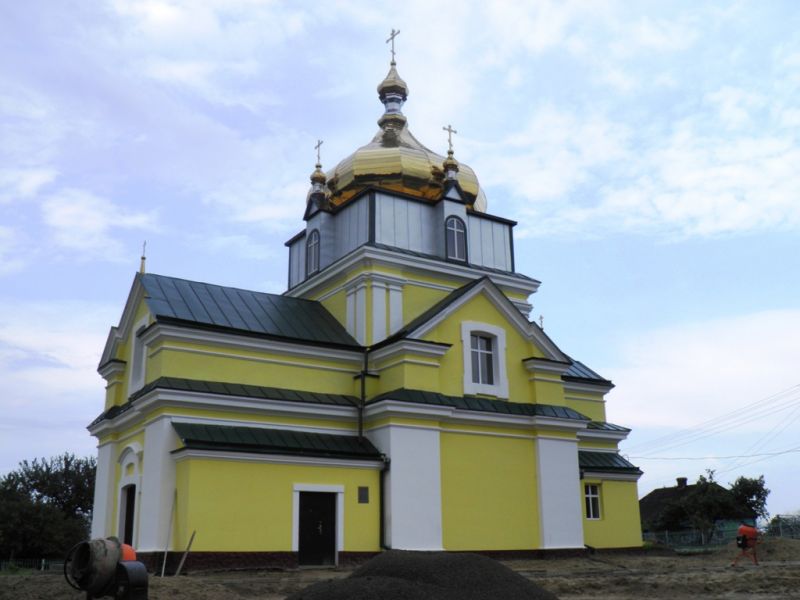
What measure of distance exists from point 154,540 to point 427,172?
1453cm

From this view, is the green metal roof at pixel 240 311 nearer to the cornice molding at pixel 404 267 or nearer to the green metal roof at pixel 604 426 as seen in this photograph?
the cornice molding at pixel 404 267

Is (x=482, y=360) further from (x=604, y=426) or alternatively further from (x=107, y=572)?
(x=107, y=572)

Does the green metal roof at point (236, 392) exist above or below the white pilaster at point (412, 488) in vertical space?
above

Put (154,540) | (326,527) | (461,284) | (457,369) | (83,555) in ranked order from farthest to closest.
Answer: (461,284) < (457,369) < (326,527) < (154,540) < (83,555)

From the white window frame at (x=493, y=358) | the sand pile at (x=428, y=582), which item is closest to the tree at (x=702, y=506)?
the white window frame at (x=493, y=358)

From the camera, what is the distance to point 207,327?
21.5 m

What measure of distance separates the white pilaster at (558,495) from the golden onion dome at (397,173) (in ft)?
29.2

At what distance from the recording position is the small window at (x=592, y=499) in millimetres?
27125

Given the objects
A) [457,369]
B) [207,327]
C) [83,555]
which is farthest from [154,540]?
[457,369]

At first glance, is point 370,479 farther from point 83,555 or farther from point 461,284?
point 83,555

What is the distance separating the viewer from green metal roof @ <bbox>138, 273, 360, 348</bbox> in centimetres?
2230

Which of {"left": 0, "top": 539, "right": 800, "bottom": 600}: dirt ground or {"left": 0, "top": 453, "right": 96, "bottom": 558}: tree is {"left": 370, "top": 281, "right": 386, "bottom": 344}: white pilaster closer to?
{"left": 0, "top": 539, "right": 800, "bottom": 600}: dirt ground

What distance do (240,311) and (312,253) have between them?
5072 millimetres

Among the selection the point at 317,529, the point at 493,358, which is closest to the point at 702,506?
the point at 493,358
